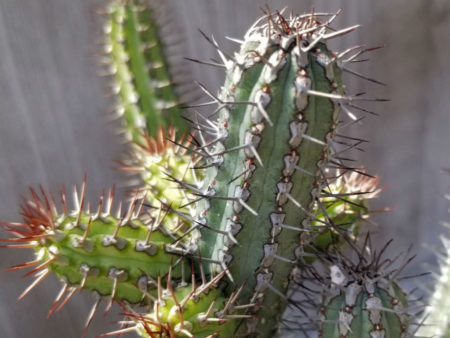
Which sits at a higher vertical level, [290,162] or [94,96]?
[94,96]

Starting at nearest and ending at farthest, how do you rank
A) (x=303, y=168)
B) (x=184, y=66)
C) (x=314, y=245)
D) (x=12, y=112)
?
(x=303, y=168), (x=314, y=245), (x=12, y=112), (x=184, y=66)

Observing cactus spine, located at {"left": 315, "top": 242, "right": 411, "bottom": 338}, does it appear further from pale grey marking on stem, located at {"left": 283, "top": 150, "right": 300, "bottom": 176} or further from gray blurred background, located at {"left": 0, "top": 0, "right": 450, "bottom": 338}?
gray blurred background, located at {"left": 0, "top": 0, "right": 450, "bottom": 338}

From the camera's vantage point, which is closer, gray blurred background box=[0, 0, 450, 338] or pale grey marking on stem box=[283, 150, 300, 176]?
pale grey marking on stem box=[283, 150, 300, 176]

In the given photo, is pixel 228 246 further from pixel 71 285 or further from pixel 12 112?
pixel 12 112

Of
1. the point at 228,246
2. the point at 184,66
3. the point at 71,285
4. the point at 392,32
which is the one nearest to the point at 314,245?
the point at 228,246

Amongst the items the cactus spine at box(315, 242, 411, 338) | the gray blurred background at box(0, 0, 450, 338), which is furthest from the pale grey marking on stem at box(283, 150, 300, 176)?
the gray blurred background at box(0, 0, 450, 338)

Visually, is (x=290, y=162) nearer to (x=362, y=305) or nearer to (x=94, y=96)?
(x=362, y=305)

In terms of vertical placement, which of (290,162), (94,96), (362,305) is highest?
(94,96)

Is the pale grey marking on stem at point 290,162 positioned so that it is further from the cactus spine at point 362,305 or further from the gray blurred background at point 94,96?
the gray blurred background at point 94,96

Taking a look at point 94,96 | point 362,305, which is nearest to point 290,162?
point 362,305
